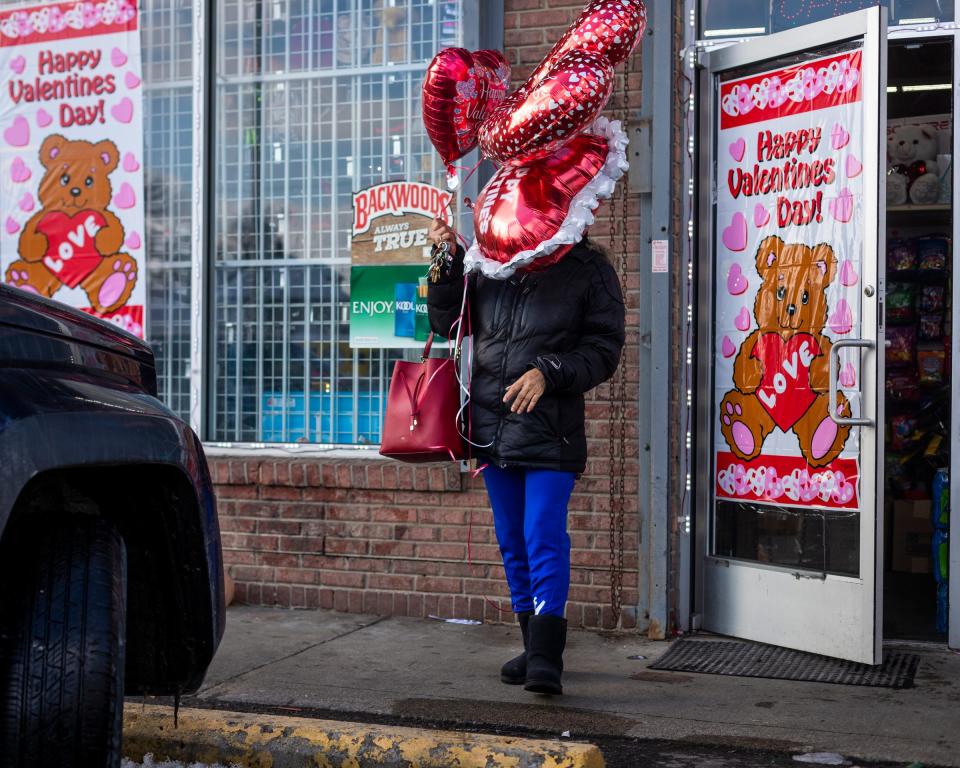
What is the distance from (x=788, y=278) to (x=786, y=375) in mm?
419

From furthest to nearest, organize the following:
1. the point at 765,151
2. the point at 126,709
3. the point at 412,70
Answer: the point at 412,70 < the point at 765,151 < the point at 126,709

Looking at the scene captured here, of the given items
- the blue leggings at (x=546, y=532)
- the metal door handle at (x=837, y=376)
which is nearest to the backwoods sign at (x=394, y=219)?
the blue leggings at (x=546, y=532)

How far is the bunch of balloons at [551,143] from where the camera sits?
437 centimetres

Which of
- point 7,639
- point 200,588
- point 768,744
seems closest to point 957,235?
point 768,744

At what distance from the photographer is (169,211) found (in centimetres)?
678

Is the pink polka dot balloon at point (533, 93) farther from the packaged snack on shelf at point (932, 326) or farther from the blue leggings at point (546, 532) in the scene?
the packaged snack on shelf at point (932, 326)

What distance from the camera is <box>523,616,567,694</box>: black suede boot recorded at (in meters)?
4.53

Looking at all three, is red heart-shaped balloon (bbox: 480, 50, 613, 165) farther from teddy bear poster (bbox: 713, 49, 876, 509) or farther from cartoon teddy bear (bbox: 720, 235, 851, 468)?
cartoon teddy bear (bbox: 720, 235, 851, 468)

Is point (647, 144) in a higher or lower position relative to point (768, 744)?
higher

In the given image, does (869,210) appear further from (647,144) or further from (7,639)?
(7,639)

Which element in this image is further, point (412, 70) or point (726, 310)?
point (412, 70)

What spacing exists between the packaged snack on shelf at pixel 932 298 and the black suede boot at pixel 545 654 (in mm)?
3910

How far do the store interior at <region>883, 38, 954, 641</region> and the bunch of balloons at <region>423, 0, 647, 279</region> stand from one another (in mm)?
3036

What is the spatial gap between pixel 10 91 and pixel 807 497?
4.82 m
